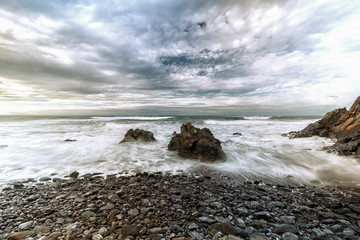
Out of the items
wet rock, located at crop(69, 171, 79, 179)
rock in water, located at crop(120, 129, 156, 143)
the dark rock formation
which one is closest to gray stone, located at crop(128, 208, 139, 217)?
wet rock, located at crop(69, 171, 79, 179)

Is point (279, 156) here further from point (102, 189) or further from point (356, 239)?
point (102, 189)

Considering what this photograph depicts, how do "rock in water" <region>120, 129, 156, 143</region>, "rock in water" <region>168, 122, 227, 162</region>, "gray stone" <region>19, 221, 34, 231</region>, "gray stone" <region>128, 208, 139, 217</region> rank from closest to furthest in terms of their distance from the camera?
"gray stone" <region>19, 221, 34, 231</region> → "gray stone" <region>128, 208, 139, 217</region> → "rock in water" <region>168, 122, 227, 162</region> → "rock in water" <region>120, 129, 156, 143</region>

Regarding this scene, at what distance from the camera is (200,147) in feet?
23.9

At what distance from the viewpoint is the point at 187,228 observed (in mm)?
2604

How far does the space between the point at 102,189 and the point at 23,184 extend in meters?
2.65

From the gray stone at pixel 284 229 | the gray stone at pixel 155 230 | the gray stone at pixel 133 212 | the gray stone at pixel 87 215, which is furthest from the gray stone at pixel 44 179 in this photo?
the gray stone at pixel 284 229

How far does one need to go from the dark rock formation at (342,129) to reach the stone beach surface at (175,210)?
14.7 feet

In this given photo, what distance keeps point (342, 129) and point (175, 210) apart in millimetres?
13378

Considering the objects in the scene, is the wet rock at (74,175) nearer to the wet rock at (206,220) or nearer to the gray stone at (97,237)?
the gray stone at (97,237)

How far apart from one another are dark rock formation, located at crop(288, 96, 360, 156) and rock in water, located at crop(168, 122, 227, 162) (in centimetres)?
585

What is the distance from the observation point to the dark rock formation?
23.3 feet

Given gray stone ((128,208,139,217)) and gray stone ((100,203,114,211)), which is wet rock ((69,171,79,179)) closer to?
gray stone ((100,203,114,211))

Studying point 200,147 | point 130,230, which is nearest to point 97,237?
point 130,230

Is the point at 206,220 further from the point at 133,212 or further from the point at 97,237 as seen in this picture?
the point at 97,237
